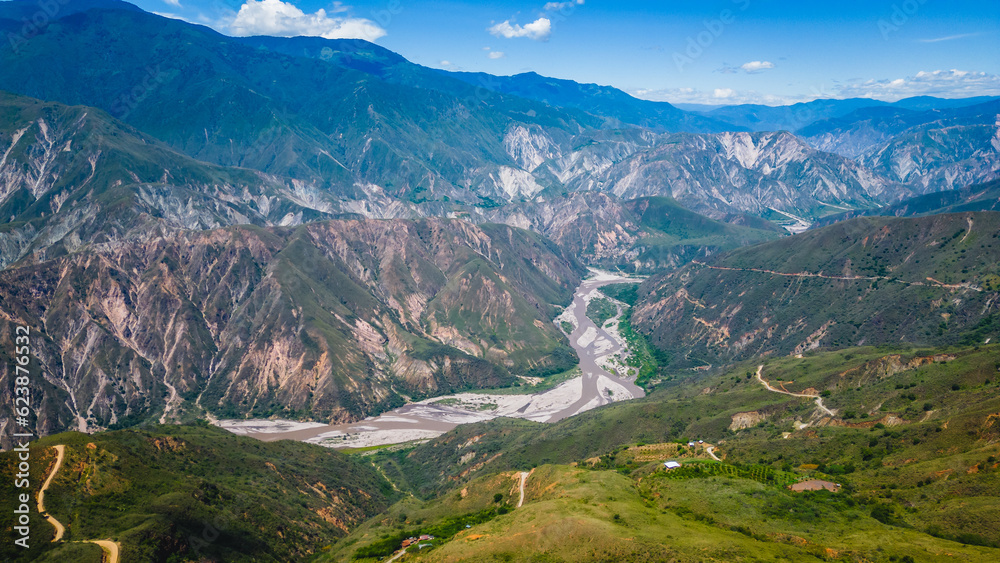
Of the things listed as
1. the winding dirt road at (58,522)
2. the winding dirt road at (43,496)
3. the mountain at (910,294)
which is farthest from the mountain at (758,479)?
the winding dirt road at (43,496)

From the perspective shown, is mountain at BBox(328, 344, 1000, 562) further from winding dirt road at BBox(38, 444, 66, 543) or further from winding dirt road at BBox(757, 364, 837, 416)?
winding dirt road at BBox(38, 444, 66, 543)

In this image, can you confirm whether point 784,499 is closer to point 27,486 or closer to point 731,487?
point 731,487

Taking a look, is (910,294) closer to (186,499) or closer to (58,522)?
(186,499)

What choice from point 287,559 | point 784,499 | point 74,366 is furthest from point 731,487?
point 74,366

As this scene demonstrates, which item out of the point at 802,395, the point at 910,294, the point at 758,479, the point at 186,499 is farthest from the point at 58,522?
the point at 910,294

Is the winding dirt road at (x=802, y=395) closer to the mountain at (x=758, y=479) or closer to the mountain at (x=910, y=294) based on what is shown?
the mountain at (x=758, y=479)

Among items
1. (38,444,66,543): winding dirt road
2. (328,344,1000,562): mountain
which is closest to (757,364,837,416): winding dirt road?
(328,344,1000,562): mountain
